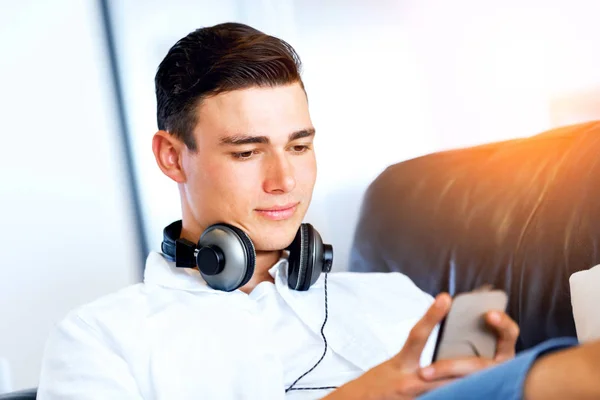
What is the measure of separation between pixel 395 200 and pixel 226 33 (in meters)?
0.49

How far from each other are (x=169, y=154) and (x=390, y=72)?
3.07 ft

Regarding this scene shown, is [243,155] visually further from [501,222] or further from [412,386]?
[412,386]

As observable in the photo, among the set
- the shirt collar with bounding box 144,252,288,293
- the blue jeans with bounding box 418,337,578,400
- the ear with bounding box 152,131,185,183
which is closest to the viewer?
the blue jeans with bounding box 418,337,578,400

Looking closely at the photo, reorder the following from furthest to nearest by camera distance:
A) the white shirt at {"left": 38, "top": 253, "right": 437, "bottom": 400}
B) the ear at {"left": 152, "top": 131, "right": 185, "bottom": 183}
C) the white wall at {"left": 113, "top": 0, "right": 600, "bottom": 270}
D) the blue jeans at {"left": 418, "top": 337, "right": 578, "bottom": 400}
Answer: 1. the white wall at {"left": 113, "top": 0, "right": 600, "bottom": 270}
2. the ear at {"left": 152, "top": 131, "right": 185, "bottom": 183}
3. the white shirt at {"left": 38, "top": 253, "right": 437, "bottom": 400}
4. the blue jeans at {"left": 418, "top": 337, "right": 578, "bottom": 400}

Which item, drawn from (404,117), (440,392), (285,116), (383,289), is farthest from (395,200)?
(440,392)

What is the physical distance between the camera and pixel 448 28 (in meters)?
2.12

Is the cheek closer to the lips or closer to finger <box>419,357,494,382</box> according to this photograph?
the lips

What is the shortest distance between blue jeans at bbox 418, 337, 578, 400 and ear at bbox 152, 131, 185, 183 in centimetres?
93

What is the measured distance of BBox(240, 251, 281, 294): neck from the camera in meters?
1.48

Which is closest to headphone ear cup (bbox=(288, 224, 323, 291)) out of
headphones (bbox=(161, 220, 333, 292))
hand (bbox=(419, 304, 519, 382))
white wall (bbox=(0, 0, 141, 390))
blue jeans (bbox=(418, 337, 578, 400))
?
headphones (bbox=(161, 220, 333, 292))

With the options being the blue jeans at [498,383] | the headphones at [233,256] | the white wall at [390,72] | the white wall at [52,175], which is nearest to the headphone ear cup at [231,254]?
the headphones at [233,256]

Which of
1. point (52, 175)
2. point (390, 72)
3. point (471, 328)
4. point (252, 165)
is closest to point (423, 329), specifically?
point (471, 328)

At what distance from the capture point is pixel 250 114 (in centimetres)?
141

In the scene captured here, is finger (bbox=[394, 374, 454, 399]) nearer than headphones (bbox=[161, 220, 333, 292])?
Yes
